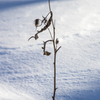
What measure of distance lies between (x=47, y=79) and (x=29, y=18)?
127 centimetres

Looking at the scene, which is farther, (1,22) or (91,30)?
(1,22)

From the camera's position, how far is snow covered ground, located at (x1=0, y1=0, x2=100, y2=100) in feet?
3.57

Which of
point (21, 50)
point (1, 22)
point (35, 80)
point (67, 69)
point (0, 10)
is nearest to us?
point (35, 80)

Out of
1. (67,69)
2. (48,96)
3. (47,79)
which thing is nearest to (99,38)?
(67,69)

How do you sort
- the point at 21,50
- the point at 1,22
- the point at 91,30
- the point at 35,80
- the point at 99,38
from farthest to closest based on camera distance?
the point at 1,22 → the point at 91,30 → the point at 99,38 → the point at 21,50 → the point at 35,80

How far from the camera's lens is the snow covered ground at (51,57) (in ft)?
3.57

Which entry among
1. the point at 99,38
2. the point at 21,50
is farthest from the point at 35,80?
the point at 99,38

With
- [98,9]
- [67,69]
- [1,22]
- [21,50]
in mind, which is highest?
[98,9]

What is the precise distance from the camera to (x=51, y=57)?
1472 mm

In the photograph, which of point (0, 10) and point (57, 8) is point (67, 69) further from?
point (0, 10)

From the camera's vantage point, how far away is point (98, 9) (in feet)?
7.95

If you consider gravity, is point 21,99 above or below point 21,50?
below

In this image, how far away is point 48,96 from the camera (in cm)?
105

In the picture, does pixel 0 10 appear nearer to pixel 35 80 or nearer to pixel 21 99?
pixel 35 80
